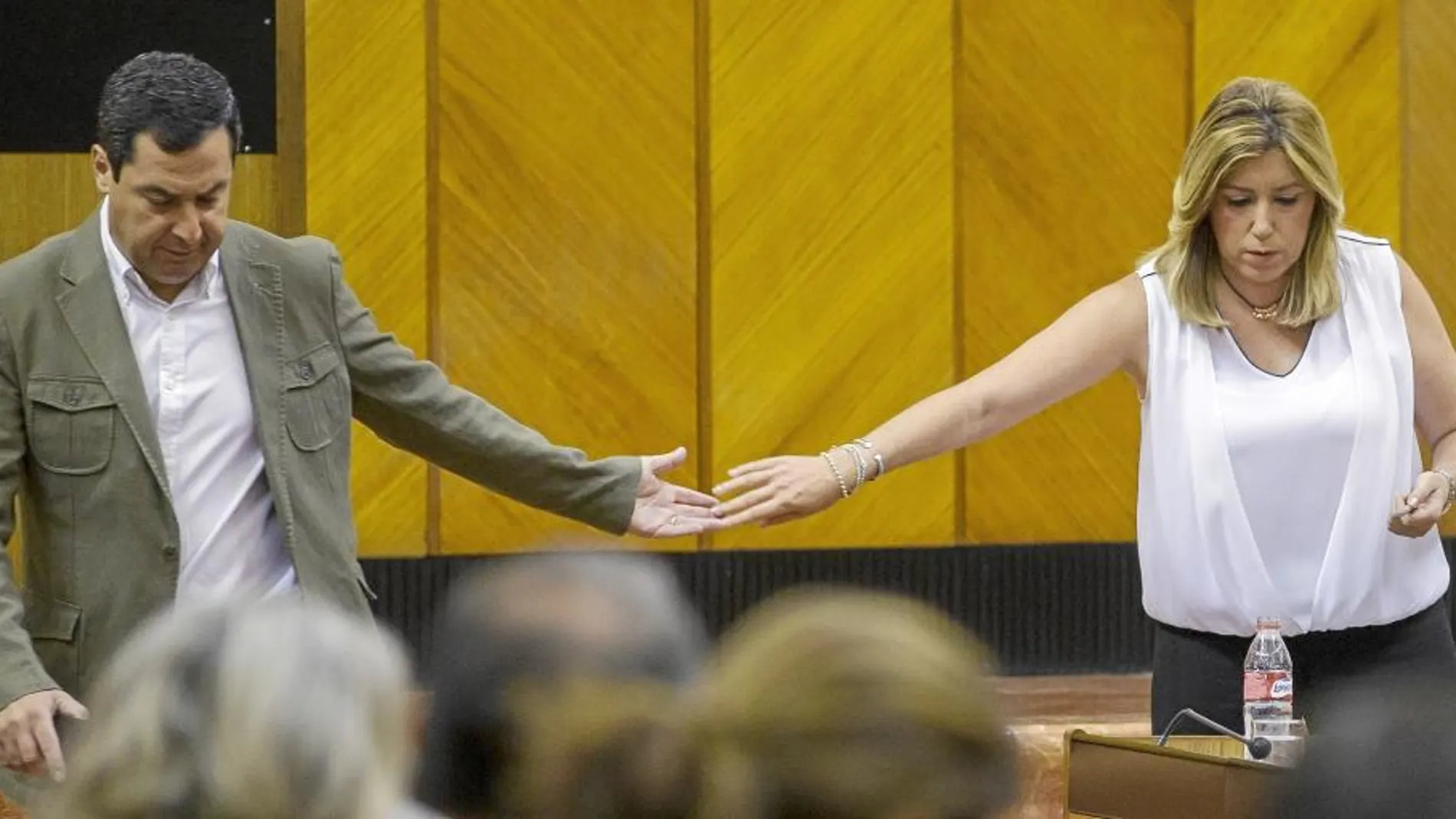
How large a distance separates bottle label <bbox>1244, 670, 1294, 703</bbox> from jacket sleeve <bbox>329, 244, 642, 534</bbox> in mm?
908

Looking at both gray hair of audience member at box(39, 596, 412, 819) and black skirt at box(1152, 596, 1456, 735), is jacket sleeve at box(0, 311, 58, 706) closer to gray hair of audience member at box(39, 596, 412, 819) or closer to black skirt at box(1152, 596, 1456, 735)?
gray hair of audience member at box(39, 596, 412, 819)

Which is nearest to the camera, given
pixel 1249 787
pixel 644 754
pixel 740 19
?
pixel 644 754

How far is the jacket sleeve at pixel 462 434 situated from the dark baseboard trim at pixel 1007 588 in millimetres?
2896

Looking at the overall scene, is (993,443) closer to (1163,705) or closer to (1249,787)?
(1163,705)

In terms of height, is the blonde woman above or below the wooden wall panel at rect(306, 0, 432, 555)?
below

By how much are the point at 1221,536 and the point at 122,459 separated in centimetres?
153

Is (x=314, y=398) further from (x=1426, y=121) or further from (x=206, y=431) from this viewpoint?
(x=1426, y=121)

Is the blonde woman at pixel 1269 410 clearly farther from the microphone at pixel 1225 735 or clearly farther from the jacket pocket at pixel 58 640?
the jacket pocket at pixel 58 640

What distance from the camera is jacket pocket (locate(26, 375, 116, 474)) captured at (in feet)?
9.80

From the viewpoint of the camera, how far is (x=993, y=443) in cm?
650

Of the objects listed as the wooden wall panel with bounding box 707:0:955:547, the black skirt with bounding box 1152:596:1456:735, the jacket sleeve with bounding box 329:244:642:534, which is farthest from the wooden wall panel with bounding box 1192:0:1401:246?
the jacket sleeve with bounding box 329:244:642:534

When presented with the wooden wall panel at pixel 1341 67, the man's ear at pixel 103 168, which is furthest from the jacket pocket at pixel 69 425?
the wooden wall panel at pixel 1341 67

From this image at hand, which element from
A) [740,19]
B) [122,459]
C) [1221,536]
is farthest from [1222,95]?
[740,19]

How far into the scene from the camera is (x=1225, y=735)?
11.0 ft
